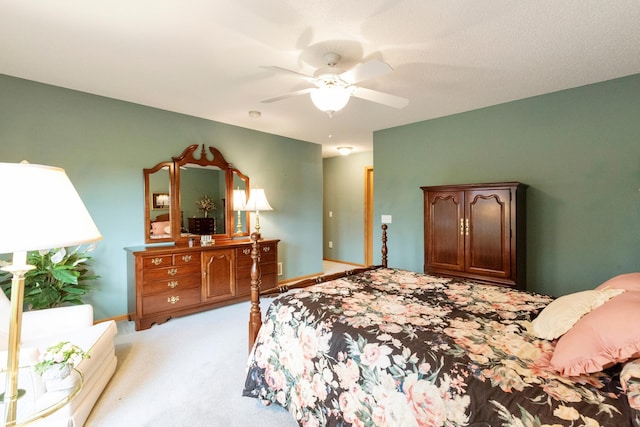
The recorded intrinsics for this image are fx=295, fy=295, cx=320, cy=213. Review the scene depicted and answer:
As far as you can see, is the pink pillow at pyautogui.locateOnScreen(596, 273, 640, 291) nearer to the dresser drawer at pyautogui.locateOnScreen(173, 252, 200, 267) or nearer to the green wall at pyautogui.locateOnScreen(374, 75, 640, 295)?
the green wall at pyautogui.locateOnScreen(374, 75, 640, 295)

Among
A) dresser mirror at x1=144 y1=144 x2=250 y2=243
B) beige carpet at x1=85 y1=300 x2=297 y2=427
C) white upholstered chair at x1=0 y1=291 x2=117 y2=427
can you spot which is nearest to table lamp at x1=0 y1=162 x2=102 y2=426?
white upholstered chair at x1=0 y1=291 x2=117 y2=427

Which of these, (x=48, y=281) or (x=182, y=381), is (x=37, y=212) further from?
(x=48, y=281)

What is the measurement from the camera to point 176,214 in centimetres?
365

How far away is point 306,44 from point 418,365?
2107 mm

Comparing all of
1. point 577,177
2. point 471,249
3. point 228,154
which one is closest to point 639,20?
point 577,177

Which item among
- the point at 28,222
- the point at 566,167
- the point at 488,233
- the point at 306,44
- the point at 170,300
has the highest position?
the point at 306,44

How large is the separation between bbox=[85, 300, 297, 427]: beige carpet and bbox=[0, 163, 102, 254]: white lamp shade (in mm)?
1496

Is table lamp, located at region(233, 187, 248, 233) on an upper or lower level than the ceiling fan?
lower

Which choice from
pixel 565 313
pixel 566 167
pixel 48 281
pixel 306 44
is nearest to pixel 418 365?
pixel 565 313

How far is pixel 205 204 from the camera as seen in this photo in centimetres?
390

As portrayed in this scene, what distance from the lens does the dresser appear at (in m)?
3.05

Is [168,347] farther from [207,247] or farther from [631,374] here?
[631,374]

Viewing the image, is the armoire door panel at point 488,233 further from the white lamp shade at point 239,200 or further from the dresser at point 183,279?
the white lamp shade at point 239,200

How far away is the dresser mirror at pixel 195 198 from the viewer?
11.6ft
